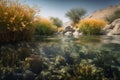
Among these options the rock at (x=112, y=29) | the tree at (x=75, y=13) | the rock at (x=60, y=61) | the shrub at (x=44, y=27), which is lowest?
the rock at (x=60, y=61)

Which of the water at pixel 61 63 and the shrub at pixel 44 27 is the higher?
the shrub at pixel 44 27

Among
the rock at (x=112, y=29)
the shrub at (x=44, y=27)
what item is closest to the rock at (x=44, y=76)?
the shrub at (x=44, y=27)

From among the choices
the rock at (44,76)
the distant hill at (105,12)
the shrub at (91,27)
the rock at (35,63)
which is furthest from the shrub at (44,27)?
the distant hill at (105,12)

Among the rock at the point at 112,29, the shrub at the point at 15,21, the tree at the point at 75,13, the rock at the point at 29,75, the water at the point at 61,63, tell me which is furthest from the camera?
the tree at the point at 75,13

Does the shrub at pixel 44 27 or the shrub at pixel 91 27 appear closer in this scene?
the shrub at pixel 44 27

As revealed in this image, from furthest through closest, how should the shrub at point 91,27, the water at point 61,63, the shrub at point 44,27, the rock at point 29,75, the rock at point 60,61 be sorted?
1. the shrub at point 91,27
2. the shrub at point 44,27
3. the rock at point 60,61
4. the water at point 61,63
5. the rock at point 29,75

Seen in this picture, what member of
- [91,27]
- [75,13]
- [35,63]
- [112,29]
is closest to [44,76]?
[35,63]

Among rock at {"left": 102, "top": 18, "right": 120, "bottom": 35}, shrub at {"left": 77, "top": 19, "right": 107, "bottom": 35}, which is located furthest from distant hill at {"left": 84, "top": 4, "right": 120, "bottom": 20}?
shrub at {"left": 77, "top": 19, "right": 107, "bottom": 35}

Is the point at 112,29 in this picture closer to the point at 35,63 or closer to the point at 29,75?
the point at 35,63

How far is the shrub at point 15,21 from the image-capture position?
6297mm

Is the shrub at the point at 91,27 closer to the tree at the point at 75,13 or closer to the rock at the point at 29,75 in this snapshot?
the tree at the point at 75,13

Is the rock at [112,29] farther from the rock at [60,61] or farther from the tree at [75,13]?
the rock at [60,61]

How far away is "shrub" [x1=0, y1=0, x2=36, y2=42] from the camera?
6.30m

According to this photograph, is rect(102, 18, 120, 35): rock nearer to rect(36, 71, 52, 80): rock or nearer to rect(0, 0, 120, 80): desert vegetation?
rect(0, 0, 120, 80): desert vegetation
